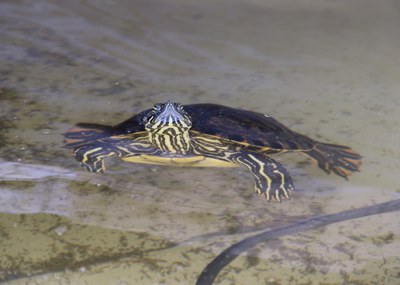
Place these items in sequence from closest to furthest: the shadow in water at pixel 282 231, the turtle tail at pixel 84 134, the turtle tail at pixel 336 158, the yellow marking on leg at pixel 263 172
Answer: the shadow in water at pixel 282 231 < the yellow marking on leg at pixel 263 172 < the turtle tail at pixel 336 158 < the turtle tail at pixel 84 134

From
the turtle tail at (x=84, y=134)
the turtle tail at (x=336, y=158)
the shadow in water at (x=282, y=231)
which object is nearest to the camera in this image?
the shadow in water at (x=282, y=231)

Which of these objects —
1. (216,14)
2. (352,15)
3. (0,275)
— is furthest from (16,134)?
(352,15)

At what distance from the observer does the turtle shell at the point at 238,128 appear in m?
3.68

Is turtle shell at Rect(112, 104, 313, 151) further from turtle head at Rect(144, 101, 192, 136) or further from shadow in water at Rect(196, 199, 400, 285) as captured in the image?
shadow in water at Rect(196, 199, 400, 285)

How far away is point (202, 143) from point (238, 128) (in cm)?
23

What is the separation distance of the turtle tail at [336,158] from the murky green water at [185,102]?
69mm

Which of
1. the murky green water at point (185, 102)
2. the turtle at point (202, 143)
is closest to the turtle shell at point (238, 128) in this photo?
the turtle at point (202, 143)

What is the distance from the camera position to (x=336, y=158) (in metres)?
3.68

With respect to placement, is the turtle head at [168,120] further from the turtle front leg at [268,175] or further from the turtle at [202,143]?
the turtle front leg at [268,175]

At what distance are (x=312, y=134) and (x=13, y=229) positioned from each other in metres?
1.85

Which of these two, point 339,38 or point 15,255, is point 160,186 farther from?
point 339,38

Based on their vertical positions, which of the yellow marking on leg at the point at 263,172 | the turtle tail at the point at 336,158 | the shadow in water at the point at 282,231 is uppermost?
the turtle tail at the point at 336,158

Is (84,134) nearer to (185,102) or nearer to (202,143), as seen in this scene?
(202,143)

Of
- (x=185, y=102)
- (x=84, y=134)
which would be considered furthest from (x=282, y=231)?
(x=185, y=102)
